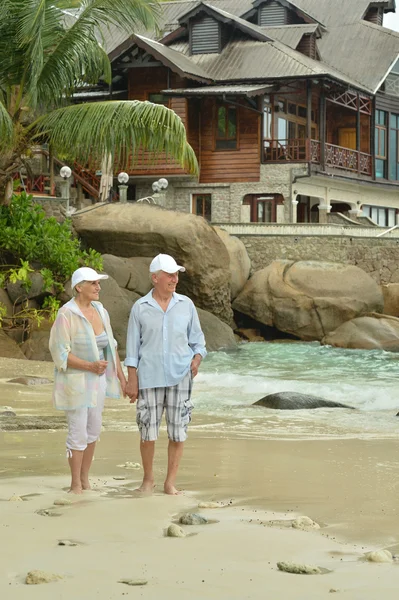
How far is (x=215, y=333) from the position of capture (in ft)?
74.7

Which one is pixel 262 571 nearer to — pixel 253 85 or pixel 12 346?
pixel 12 346

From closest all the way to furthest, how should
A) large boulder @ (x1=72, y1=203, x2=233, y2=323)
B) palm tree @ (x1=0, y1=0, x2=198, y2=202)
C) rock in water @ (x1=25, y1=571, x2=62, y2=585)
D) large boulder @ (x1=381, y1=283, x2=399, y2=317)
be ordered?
rock in water @ (x1=25, y1=571, x2=62, y2=585), palm tree @ (x1=0, y1=0, x2=198, y2=202), large boulder @ (x1=72, y1=203, x2=233, y2=323), large boulder @ (x1=381, y1=283, x2=399, y2=317)

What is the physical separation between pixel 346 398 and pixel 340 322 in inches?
442

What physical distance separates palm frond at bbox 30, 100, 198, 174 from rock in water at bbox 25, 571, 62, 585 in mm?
13956

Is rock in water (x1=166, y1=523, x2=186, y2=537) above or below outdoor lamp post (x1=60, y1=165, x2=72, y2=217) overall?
below

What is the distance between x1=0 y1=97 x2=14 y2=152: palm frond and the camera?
17.2m

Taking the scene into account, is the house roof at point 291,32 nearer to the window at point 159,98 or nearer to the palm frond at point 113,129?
the window at point 159,98

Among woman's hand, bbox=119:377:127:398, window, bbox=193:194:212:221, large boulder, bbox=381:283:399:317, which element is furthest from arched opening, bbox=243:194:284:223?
woman's hand, bbox=119:377:127:398

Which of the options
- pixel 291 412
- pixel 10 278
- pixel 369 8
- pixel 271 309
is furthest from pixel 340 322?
pixel 369 8

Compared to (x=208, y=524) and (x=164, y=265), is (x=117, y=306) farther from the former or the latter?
(x=208, y=524)

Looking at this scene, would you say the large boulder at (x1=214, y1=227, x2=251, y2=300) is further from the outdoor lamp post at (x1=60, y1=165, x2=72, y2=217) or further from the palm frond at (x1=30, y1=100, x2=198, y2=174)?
the palm frond at (x1=30, y1=100, x2=198, y2=174)

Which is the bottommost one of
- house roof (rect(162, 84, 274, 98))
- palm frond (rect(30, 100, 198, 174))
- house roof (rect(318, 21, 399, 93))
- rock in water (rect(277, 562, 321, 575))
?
rock in water (rect(277, 562, 321, 575))

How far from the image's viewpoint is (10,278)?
1880 cm

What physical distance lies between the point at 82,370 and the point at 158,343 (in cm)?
49
